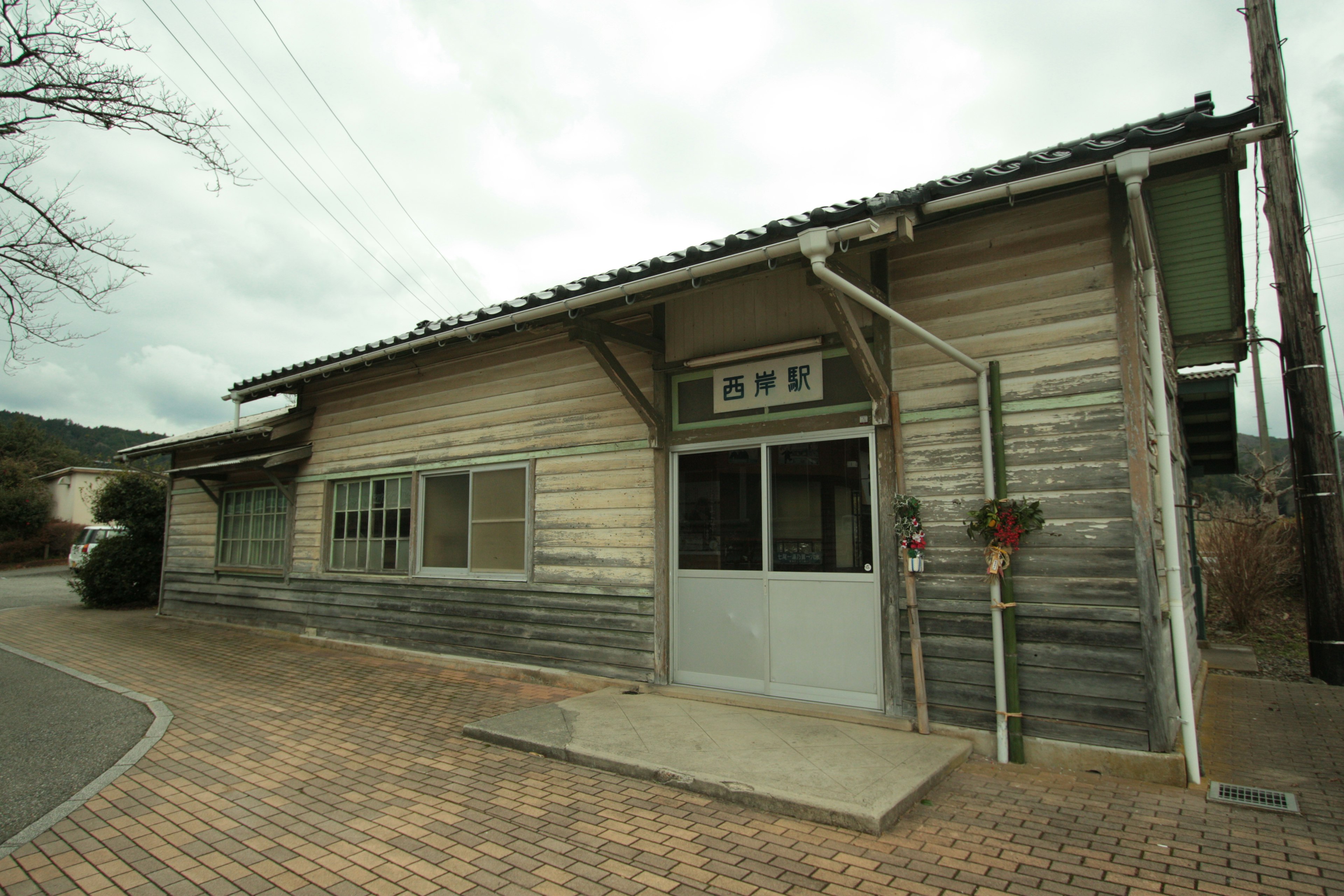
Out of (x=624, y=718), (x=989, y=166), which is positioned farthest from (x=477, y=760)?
(x=989, y=166)

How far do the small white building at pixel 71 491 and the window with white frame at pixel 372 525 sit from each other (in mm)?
30247

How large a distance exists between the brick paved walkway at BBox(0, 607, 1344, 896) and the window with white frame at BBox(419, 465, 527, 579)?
250 centimetres

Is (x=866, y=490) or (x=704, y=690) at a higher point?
(x=866, y=490)

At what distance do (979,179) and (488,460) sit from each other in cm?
528

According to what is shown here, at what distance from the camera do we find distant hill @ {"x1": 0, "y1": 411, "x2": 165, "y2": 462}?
4581cm

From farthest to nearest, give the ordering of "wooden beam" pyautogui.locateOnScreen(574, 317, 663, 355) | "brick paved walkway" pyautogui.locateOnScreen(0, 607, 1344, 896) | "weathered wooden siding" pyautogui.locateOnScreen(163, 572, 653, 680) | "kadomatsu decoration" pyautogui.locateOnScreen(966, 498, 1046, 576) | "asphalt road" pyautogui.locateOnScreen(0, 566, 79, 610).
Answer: "asphalt road" pyautogui.locateOnScreen(0, 566, 79, 610) < "weathered wooden siding" pyautogui.locateOnScreen(163, 572, 653, 680) < "wooden beam" pyautogui.locateOnScreen(574, 317, 663, 355) < "kadomatsu decoration" pyautogui.locateOnScreen(966, 498, 1046, 576) < "brick paved walkway" pyautogui.locateOnScreen(0, 607, 1344, 896)

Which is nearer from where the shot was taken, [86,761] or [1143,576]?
[1143,576]

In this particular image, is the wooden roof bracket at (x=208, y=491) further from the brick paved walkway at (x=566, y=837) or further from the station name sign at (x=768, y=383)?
the station name sign at (x=768, y=383)

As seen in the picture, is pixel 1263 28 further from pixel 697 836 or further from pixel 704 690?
pixel 697 836

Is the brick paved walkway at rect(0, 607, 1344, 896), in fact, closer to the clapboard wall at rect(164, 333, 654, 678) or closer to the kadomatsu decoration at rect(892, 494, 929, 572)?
the kadomatsu decoration at rect(892, 494, 929, 572)

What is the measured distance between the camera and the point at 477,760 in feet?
14.6

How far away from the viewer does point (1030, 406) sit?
4.34 m

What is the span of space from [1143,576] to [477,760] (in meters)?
4.07

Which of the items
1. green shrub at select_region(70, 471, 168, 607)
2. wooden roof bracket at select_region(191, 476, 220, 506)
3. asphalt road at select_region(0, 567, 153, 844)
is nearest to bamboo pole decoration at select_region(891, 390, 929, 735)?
asphalt road at select_region(0, 567, 153, 844)
